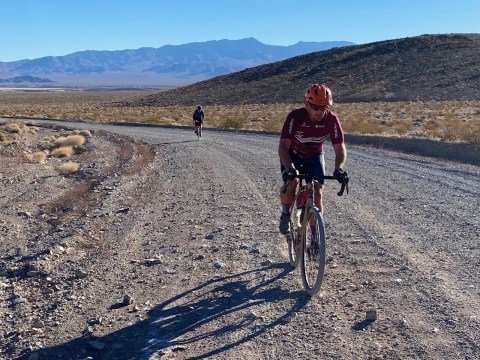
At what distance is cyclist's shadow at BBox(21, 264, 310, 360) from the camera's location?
4340 mm

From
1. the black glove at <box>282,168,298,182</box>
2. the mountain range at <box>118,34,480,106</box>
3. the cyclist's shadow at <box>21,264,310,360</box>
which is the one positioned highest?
the mountain range at <box>118,34,480,106</box>

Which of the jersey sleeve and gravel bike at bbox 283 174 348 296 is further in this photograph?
the jersey sleeve

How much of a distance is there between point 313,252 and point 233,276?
111 cm

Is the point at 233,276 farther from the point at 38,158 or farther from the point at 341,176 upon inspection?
the point at 38,158

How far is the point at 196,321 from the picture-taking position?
15.8 ft

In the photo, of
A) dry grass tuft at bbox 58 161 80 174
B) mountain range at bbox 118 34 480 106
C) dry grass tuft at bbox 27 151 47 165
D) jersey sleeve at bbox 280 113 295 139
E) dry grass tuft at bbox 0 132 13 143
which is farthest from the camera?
mountain range at bbox 118 34 480 106

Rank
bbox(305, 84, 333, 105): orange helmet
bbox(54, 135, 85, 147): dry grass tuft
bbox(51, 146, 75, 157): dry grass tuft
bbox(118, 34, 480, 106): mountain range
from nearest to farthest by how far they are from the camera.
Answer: bbox(305, 84, 333, 105): orange helmet
bbox(51, 146, 75, 157): dry grass tuft
bbox(54, 135, 85, 147): dry grass tuft
bbox(118, 34, 480, 106): mountain range

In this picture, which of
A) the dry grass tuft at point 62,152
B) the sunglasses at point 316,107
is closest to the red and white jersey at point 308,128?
the sunglasses at point 316,107

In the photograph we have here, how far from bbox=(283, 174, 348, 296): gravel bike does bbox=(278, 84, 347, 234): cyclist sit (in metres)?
0.14

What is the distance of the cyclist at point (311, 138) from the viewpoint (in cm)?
519

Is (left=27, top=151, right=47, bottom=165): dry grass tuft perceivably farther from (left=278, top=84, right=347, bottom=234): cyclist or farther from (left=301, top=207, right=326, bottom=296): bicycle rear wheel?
(left=301, top=207, right=326, bottom=296): bicycle rear wheel

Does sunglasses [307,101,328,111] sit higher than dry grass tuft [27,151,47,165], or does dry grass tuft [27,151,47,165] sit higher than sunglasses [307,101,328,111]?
sunglasses [307,101,328,111]

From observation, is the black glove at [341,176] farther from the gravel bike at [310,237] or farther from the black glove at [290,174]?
the black glove at [290,174]

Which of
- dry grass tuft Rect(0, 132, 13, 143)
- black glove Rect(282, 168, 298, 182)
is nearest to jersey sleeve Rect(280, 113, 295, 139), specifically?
black glove Rect(282, 168, 298, 182)
